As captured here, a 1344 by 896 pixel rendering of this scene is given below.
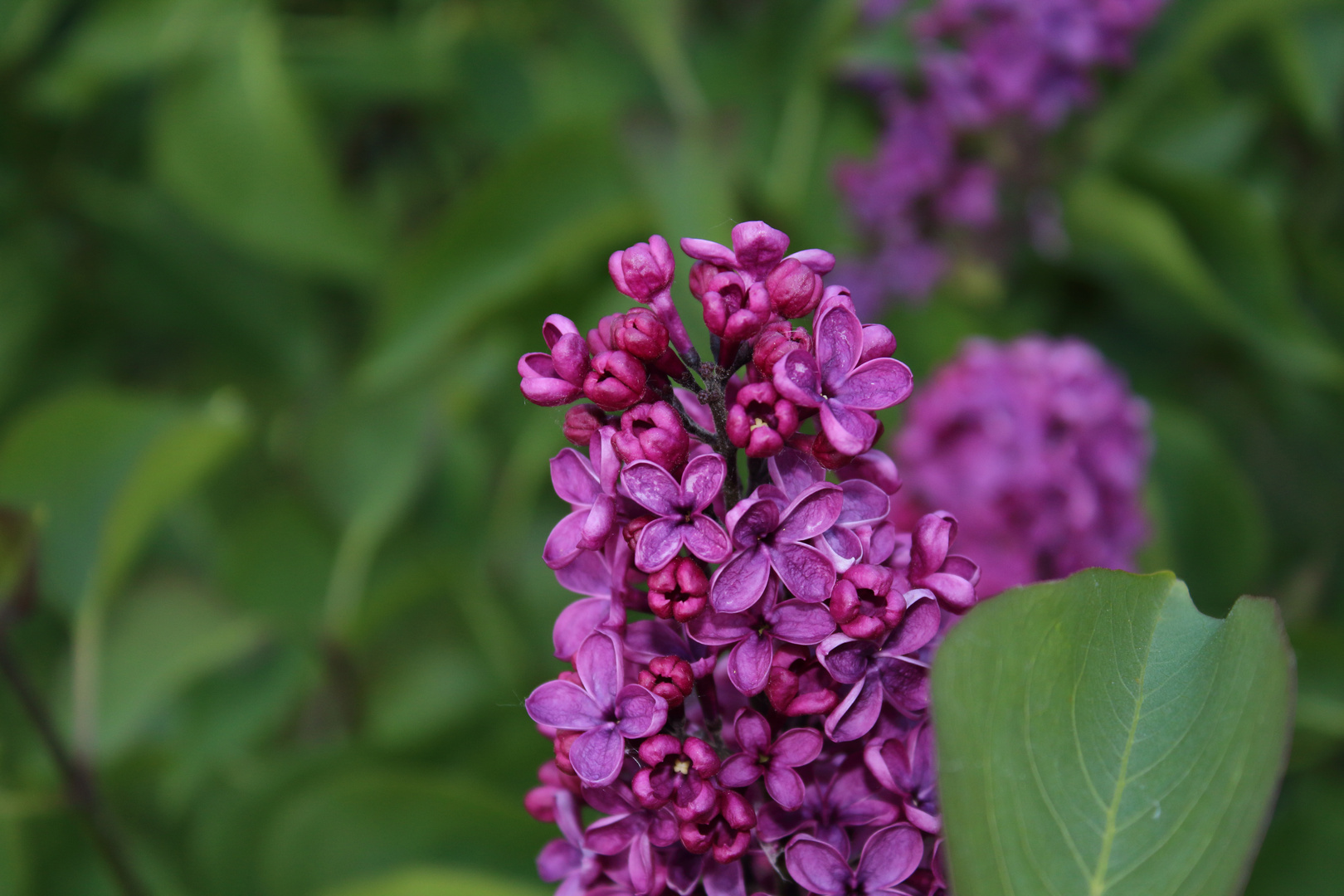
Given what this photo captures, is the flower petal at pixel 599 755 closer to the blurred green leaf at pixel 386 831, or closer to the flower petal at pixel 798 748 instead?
the flower petal at pixel 798 748

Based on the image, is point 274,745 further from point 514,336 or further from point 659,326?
point 659,326

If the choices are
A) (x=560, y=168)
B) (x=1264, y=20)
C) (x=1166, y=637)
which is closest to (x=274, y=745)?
(x=560, y=168)

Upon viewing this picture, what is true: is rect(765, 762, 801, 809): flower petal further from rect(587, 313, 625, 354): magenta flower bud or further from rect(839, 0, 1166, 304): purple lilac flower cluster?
rect(839, 0, 1166, 304): purple lilac flower cluster

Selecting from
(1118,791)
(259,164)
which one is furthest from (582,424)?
(259,164)

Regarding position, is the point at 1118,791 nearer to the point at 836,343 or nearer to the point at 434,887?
the point at 836,343

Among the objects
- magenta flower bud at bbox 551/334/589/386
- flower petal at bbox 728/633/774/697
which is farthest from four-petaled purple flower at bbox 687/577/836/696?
magenta flower bud at bbox 551/334/589/386
